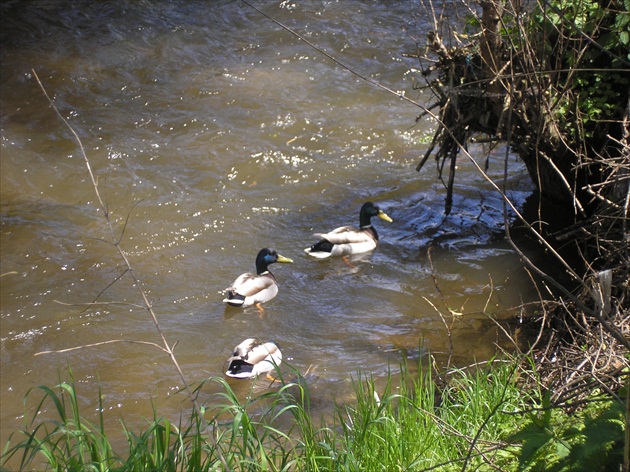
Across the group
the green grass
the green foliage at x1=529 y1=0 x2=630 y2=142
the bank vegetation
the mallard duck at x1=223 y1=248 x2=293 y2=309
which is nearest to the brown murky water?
the mallard duck at x1=223 y1=248 x2=293 y2=309

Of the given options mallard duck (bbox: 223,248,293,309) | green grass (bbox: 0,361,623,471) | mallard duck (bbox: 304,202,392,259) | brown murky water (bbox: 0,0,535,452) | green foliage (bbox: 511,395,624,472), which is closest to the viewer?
green foliage (bbox: 511,395,624,472)

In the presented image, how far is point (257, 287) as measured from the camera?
22.9 feet

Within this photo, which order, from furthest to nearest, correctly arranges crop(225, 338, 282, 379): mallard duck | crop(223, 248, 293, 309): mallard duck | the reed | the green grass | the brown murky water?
1. crop(223, 248, 293, 309): mallard duck
2. the brown murky water
3. crop(225, 338, 282, 379): mallard duck
4. the reed
5. the green grass

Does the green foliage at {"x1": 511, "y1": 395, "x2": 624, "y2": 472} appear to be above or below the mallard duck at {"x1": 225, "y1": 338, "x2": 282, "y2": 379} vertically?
above

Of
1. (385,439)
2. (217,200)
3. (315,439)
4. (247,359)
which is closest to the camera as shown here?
(385,439)

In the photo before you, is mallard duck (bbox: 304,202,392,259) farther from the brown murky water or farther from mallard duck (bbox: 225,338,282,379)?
mallard duck (bbox: 225,338,282,379)

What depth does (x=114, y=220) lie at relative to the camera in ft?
27.6

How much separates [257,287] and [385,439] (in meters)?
3.62

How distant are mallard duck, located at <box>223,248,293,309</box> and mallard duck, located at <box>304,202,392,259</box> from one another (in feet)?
2.21

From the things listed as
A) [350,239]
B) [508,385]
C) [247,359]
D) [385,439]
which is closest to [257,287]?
[247,359]

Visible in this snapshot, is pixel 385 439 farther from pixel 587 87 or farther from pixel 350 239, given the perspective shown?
pixel 350 239

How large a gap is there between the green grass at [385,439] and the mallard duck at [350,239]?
3.67m

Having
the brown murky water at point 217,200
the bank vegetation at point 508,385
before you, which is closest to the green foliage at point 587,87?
the bank vegetation at point 508,385

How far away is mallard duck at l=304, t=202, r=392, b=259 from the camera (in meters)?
7.91
